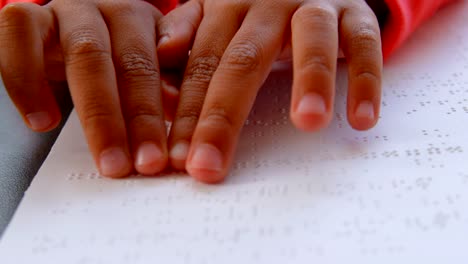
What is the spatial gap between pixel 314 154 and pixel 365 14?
0.58 ft

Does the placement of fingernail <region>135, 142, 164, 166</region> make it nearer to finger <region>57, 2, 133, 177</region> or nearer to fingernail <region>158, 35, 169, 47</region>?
finger <region>57, 2, 133, 177</region>

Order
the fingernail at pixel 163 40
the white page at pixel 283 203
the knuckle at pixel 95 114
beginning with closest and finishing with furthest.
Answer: the white page at pixel 283 203 → the knuckle at pixel 95 114 → the fingernail at pixel 163 40

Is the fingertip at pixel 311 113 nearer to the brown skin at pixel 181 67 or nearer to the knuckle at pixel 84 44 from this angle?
the brown skin at pixel 181 67

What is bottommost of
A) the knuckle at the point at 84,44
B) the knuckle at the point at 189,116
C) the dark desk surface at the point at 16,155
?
the dark desk surface at the point at 16,155

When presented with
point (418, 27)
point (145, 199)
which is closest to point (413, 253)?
point (145, 199)

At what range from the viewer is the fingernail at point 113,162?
1.40 feet

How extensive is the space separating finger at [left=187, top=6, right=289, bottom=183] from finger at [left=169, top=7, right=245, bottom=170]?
0.05 ft

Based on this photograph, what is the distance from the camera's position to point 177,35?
0.55 metres

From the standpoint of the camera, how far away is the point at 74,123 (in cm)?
53

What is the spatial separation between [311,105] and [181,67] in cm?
19

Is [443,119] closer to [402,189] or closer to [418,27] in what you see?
[402,189]

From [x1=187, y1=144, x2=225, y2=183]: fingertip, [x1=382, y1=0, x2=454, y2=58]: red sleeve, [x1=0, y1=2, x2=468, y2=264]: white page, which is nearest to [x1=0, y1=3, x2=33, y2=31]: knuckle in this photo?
[x1=0, y1=2, x2=468, y2=264]: white page

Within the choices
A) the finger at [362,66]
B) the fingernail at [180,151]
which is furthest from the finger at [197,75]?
the finger at [362,66]

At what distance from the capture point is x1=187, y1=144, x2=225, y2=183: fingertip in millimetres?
413
